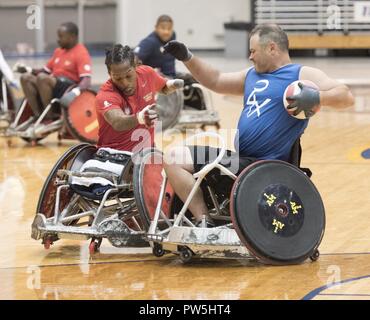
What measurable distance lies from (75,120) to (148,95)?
504cm

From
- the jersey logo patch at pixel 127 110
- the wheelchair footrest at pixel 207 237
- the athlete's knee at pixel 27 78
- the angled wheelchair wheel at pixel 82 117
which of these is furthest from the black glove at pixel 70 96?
the wheelchair footrest at pixel 207 237

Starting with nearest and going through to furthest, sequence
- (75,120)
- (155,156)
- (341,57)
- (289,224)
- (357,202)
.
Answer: (289,224) → (155,156) → (357,202) → (75,120) → (341,57)

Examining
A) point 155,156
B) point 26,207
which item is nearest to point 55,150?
point 26,207

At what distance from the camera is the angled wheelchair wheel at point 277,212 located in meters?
6.55

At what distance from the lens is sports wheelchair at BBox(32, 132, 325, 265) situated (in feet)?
21.6

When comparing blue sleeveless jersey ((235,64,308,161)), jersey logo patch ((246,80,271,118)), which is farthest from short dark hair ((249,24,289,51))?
jersey logo patch ((246,80,271,118))

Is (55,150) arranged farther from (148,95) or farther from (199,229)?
(199,229)

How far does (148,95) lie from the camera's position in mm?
7711

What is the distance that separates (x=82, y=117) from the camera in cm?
1270

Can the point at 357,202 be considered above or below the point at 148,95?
below

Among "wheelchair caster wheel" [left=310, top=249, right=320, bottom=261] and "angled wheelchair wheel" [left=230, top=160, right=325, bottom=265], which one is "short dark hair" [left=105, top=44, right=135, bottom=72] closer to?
"angled wheelchair wheel" [left=230, top=160, right=325, bottom=265]

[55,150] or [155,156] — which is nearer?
[155,156]

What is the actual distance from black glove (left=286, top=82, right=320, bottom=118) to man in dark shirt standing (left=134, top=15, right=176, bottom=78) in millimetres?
7740

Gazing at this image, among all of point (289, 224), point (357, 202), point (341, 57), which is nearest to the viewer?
point (289, 224)
